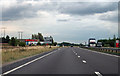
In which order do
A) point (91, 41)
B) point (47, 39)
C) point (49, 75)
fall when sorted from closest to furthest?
point (49, 75) → point (91, 41) → point (47, 39)

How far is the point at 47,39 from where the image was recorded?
10500 centimetres

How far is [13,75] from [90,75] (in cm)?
395

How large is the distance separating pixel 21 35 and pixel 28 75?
11634 cm

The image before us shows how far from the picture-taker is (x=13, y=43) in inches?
4710

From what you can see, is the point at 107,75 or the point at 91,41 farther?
the point at 91,41

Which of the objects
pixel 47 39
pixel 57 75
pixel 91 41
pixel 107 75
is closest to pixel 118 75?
pixel 107 75

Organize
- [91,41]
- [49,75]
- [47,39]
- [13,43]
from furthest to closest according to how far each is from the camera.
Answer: [13,43]
[47,39]
[91,41]
[49,75]

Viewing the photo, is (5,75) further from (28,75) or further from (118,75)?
(118,75)

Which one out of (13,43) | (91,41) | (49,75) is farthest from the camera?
(13,43)

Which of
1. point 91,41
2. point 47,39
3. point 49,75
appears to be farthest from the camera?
point 47,39

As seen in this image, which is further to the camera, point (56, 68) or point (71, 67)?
point (71, 67)

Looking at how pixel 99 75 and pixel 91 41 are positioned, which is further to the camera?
pixel 91 41

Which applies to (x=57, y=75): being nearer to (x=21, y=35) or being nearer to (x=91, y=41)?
(x=91, y=41)

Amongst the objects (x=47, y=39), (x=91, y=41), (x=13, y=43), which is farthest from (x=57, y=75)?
(x=13, y=43)
